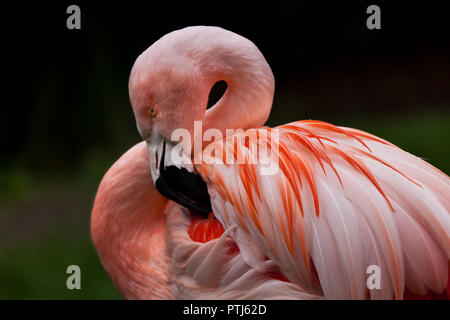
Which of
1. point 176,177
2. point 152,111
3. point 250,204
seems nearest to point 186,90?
point 152,111

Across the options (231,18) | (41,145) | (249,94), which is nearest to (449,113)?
(231,18)

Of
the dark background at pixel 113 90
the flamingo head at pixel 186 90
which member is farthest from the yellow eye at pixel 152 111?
the dark background at pixel 113 90

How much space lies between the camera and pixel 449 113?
482 cm

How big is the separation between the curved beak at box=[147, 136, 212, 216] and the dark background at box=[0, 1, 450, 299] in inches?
59.2

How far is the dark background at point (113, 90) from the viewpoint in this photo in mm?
3592

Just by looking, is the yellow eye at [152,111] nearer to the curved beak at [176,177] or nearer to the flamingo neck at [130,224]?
the curved beak at [176,177]

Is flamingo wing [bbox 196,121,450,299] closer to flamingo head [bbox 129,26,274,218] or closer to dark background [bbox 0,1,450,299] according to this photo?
flamingo head [bbox 129,26,274,218]

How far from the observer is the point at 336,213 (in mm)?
1329

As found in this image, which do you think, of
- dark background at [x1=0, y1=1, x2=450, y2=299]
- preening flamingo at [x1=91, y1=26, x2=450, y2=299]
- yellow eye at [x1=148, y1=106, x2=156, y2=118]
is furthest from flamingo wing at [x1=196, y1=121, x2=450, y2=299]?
dark background at [x1=0, y1=1, x2=450, y2=299]

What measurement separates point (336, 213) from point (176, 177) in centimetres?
42

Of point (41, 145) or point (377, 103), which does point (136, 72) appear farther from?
point (377, 103)

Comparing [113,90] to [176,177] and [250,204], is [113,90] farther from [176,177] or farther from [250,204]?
[250,204]

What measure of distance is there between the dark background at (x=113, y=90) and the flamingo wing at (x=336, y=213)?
167cm

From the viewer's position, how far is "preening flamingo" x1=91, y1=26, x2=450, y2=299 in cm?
133
